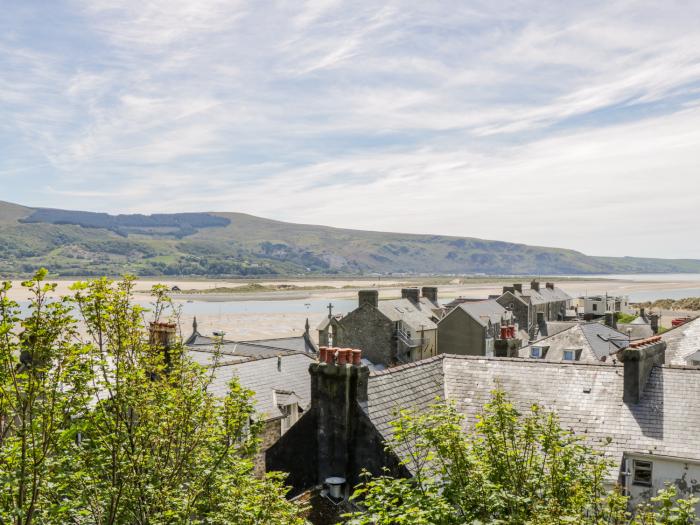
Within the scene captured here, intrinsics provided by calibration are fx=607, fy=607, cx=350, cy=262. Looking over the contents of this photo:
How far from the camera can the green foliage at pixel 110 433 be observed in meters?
9.05

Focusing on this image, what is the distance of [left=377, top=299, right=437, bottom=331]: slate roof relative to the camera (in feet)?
158

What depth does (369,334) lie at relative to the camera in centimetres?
4572

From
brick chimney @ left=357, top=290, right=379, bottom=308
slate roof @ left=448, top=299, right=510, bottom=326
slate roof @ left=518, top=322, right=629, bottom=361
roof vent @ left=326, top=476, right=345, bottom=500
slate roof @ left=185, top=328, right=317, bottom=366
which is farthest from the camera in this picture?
slate roof @ left=448, top=299, right=510, bottom=326

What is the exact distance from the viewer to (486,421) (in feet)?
39.9

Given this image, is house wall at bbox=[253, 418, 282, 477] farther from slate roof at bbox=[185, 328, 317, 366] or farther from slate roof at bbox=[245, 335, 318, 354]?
slate roof at bbox=[245, 335, 318, 354]

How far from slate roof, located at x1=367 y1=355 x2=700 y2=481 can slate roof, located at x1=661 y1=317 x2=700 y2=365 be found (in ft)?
35.1

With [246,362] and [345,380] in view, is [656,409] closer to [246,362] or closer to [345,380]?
[345,380]

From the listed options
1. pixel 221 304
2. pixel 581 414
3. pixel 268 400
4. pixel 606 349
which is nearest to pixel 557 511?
pixel 581 414

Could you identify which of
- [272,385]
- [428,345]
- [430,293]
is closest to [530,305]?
[430,293]

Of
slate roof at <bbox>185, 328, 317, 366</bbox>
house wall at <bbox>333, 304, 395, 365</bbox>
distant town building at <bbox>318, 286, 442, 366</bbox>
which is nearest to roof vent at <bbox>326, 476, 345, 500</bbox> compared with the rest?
slate roof at <bbox>185, 328, 317, 366</bbox>

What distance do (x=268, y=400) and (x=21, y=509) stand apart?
2132 centimetres

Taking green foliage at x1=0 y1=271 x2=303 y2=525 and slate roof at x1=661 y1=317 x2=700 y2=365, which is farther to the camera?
slate roof at x1=661 y1=317 x2=700 y2=365

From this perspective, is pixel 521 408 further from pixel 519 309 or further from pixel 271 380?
pixel 519 309

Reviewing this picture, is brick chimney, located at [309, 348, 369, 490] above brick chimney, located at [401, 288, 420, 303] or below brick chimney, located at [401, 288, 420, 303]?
below
